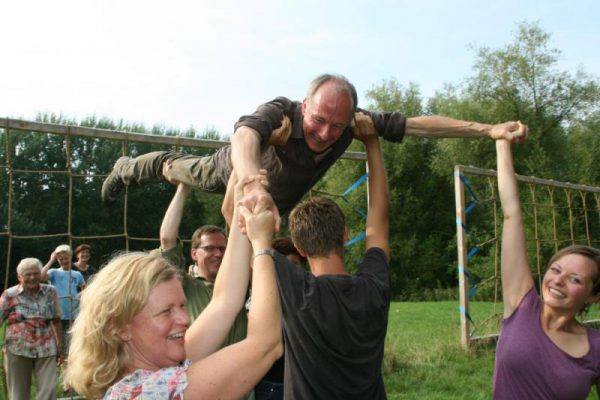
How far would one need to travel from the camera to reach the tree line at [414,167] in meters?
18.2

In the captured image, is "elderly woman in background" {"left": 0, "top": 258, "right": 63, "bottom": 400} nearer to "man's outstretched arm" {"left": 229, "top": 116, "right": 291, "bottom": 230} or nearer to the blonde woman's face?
"man's outstretched arm" {"left": 229, "top": 116, "right": 291, "bottom": 230}

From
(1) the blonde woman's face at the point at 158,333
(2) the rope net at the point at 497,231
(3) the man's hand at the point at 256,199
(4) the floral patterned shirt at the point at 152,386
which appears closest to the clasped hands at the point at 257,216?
(3) the man's hand at the point at 256,199

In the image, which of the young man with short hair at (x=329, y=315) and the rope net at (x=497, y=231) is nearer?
the young man with short hair at (x=329, y=315)

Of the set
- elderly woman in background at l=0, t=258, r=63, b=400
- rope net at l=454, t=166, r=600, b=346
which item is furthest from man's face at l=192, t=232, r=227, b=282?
rope net at l=454, t=166, r=600, b=346

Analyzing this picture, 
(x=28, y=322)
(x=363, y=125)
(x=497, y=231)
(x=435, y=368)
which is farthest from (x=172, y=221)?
(x=497, y=231)

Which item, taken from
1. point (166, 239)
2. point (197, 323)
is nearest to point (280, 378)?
point (166, 239)

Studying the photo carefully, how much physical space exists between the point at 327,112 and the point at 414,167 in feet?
98.3

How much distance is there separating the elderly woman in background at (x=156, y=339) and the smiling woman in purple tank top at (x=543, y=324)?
4.22ft

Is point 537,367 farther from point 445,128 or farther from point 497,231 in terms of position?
point 497,231

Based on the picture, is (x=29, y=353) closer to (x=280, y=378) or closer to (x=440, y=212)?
(x=280, y=378)

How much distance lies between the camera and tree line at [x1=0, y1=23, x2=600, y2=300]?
18.2m

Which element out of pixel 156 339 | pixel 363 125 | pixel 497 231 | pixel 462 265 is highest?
pixel 363 125

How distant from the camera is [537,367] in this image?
2633 mm

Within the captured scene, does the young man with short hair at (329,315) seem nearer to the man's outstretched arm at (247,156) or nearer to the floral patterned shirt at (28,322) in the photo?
the man's outstretched arm at (247,156)
